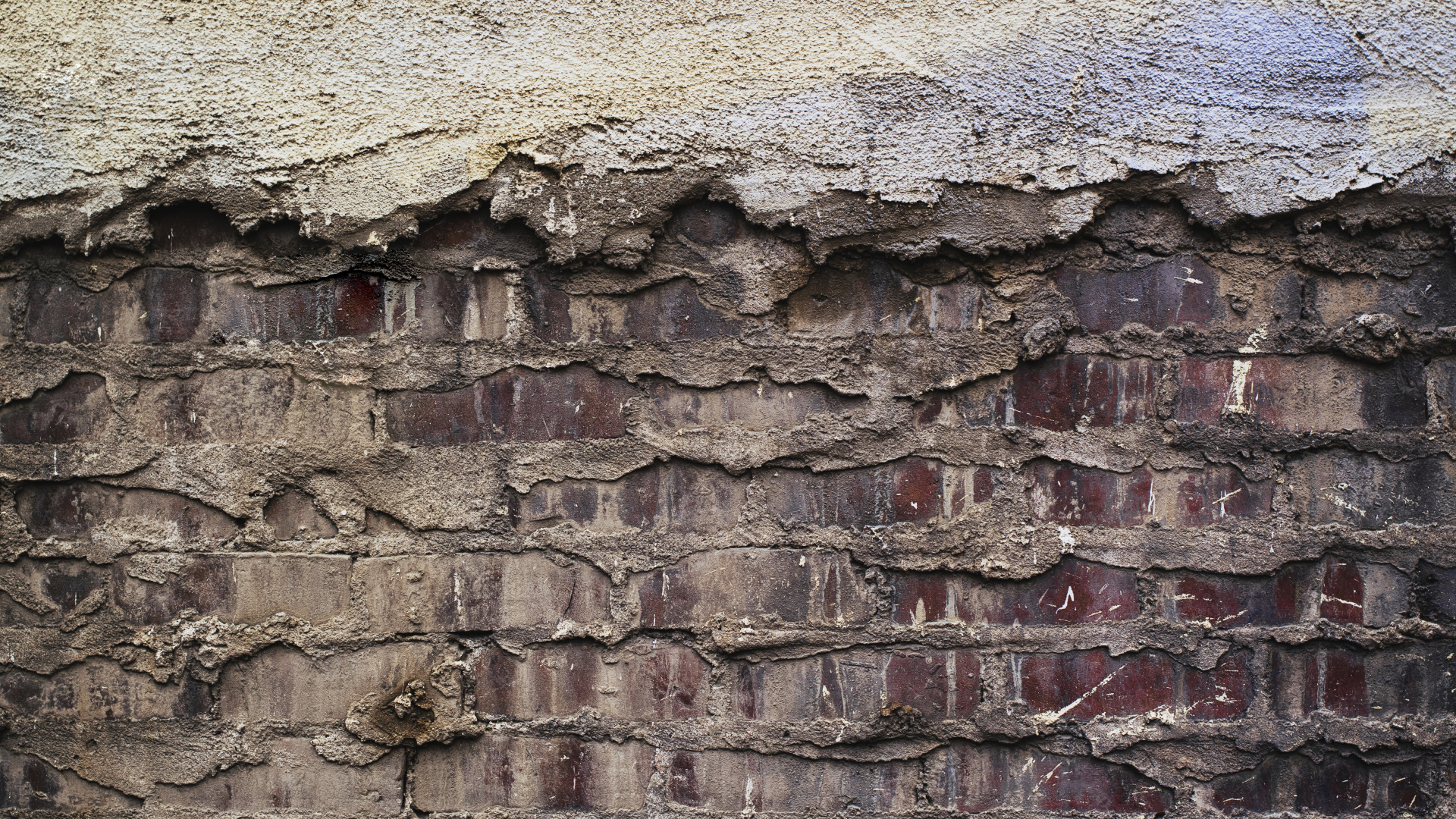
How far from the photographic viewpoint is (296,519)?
107 centimetres

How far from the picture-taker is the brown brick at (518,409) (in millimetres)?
1053

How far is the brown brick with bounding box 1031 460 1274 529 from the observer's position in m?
1.03

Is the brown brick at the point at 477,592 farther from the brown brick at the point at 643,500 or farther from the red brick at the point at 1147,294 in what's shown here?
the red brick at the point at 1147,294

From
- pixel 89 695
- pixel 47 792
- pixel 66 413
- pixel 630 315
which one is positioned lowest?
pixel 47 792

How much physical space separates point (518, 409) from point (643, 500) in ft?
0.69

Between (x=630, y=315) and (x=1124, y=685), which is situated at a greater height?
(x=630, y=315)

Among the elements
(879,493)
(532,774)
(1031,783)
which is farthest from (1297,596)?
(532,774)

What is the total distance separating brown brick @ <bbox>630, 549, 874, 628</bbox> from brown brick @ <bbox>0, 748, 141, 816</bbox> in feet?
2.56

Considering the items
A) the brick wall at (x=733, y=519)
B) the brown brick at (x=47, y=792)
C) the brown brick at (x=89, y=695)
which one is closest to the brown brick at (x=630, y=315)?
the brick wall at (x=733, y=519)

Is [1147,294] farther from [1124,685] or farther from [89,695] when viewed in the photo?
[89,695]

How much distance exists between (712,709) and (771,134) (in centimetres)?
77

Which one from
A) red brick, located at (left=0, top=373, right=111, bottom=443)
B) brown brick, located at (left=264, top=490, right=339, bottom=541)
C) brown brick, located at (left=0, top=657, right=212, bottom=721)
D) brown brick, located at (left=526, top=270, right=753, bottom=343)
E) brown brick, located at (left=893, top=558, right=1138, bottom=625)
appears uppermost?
brown brick, located at (left=526, top=270, right=753, bottom=343)

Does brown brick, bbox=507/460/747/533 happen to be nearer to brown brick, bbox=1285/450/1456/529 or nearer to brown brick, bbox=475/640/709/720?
brown brick, bbox=475/640/709/720

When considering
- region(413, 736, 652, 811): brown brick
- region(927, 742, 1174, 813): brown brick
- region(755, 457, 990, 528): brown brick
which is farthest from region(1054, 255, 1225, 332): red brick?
region(413, 736, 652, 811): brown brick
